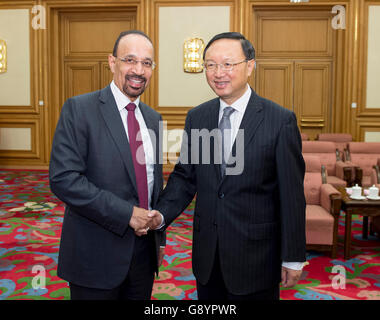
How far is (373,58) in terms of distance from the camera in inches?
370

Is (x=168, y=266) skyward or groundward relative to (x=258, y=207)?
groundward

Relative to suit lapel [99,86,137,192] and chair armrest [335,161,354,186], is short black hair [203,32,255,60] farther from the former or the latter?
chair armrest [335,161,354,186]

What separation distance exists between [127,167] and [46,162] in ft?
29.4

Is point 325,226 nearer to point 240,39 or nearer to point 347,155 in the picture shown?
point 240,39

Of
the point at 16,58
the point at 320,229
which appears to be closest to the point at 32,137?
the point at 16,58

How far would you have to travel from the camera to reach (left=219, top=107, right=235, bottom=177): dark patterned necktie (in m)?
1.78

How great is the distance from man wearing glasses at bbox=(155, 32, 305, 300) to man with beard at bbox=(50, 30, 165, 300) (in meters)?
0.29

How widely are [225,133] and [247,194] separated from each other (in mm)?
283

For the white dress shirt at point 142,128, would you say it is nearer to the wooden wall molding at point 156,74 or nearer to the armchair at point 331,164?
the armchair at point 331,164

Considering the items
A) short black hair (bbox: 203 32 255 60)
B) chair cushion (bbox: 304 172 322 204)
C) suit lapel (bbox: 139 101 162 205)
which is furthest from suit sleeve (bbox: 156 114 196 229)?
chair cushion (bbox: 304 172 322 204)

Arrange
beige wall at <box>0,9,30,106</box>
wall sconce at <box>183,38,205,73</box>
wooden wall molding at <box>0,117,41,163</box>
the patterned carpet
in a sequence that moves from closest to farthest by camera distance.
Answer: the patterned carpet < wall sconce at <box>183,38,205,73</box> < beige wall at <box>0,9,30,106</box> < wooden wall molding at <box>0,117,41,163</box>

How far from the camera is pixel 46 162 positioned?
10.2m

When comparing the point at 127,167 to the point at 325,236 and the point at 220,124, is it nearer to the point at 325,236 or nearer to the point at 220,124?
the point at 220,124
